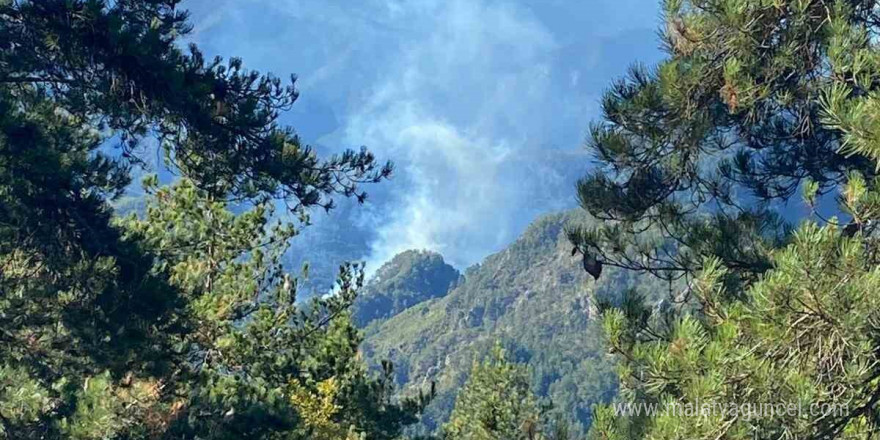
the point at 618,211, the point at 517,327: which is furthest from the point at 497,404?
the point at 517,327

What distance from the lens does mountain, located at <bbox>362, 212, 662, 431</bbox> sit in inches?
4341

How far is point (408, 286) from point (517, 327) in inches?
1395

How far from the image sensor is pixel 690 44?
491 centimetres

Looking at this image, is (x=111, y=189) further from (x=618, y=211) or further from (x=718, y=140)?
(x=718, y=140)

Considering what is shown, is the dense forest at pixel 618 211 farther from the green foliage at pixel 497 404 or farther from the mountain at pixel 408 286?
the mountain at pixel 408 286

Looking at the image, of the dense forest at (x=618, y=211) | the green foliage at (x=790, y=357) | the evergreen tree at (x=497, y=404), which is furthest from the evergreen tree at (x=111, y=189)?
the evergreen tree at (x=497, y=404)

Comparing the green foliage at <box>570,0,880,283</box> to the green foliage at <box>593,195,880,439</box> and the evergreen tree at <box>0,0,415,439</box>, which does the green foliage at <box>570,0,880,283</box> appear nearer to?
the green foliage at <box>593,195,880,439</box>

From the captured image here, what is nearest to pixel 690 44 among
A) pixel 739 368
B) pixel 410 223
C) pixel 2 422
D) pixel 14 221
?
pixel 739 368

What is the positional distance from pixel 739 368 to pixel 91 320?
12.4ft

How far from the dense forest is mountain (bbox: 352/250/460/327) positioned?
153 meters

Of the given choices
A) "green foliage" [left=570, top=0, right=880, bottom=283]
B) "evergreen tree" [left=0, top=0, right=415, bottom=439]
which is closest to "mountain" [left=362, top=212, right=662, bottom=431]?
"evergreen tree" [left=0, top=0, right=415, bottom=439]

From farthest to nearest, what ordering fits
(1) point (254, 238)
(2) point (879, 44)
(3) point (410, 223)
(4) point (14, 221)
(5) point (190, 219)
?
1. (3) point (410, 223)
2. (1) point (254, 238)
3. (5) point (190, 219)
4. (4) point (14, 221)
5. (2) point (879, 44)

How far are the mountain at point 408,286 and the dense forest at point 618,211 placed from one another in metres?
153

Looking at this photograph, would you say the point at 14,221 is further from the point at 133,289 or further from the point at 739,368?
the point at 739,368
